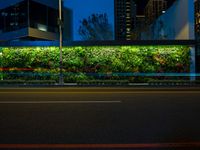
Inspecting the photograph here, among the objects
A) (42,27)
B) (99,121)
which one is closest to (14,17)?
(42,27)

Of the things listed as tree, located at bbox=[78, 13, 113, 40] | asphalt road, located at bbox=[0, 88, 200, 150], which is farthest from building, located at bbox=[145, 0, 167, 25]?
asphalt road, located at bbox=[0, 88, 200, 150]

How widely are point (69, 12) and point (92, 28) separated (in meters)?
5.09

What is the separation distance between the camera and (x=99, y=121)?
10438 mm

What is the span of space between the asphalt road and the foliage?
1754 centimetres

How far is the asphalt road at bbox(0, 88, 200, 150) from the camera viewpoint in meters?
8.41

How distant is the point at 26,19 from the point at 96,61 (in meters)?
22.5

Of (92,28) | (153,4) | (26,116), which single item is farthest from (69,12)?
(26,116)

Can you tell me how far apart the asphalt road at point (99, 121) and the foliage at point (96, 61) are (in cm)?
1754

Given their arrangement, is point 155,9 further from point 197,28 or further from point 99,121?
point 99,121

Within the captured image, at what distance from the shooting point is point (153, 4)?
2441 inches

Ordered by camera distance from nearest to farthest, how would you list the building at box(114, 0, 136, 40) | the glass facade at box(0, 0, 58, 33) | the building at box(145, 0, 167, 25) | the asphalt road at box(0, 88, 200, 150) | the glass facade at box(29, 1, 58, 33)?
the asphalt road at box(0, 88, 200, 150) → the glass facade at box(0, 0, 58, 33) → the glass facade at box(29, 1, 58, 33) → the building at box(145, 0, 167, 25) → the building at box(114, 0, 136, 40)

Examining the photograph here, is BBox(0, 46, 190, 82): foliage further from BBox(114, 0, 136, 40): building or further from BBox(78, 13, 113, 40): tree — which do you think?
BBox(114, 0, 136, 40): building

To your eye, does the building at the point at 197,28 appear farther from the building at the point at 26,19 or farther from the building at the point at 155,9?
the building at the point at 26,19

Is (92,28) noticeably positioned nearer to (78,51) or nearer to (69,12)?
(69,12)
